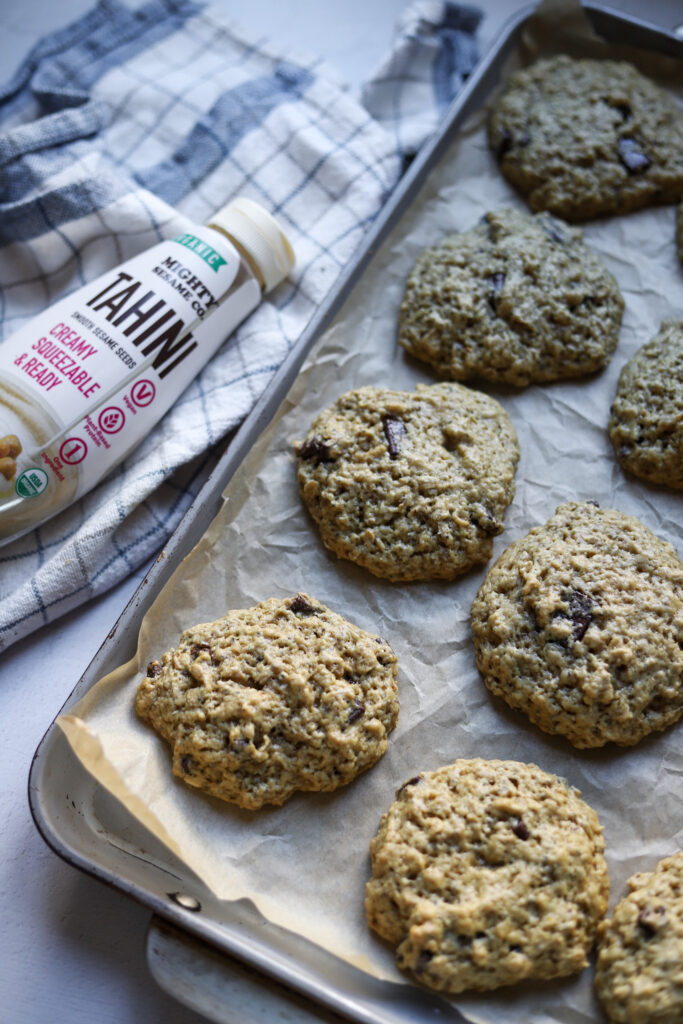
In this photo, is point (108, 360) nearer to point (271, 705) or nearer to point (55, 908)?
point (271, 705)

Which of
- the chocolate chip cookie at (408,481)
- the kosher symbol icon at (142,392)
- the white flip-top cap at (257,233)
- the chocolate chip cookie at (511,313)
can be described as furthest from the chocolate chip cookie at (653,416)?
the kosher symbol icon at (142,392)

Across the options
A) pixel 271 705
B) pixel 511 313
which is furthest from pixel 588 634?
pixel 511 313

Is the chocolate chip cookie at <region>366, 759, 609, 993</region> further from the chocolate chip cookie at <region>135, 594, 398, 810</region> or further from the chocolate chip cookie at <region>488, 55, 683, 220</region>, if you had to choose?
the chocolate chip cookie at <region>488, 55, 683, 220</region>

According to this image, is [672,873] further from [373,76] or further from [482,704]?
[373,76]

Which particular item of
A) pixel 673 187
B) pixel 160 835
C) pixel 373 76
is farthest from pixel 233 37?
pixel 160 835

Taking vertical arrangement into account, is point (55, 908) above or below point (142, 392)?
below

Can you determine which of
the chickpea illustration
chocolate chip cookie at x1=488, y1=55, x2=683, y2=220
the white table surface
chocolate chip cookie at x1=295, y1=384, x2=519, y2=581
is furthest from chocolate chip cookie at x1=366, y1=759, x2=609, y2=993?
chocolate chip cookie at x1=488, y1=55, x2=683, y2=220

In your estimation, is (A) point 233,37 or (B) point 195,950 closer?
(B) point 195,950
